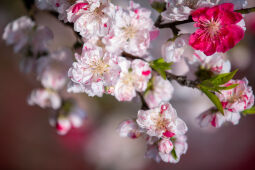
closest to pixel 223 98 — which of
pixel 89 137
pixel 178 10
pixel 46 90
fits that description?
pixel 178 10

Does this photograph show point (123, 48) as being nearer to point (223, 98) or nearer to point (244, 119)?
point (223, 98)

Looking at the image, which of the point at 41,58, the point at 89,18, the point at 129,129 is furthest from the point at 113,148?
the point at 89,18

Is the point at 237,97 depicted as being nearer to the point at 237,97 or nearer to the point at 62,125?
the point at 237,97

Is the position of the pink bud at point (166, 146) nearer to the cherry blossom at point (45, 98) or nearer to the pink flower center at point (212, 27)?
the pink flower center at point (212, 27)

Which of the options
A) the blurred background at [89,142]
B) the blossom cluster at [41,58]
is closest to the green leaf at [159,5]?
the blossom cluster at [41,58]

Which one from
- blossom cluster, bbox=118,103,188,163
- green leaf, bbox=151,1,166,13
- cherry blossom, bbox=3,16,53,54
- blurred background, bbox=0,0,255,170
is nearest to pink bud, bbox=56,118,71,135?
cherry blossom, bbox=3,16,53,54
